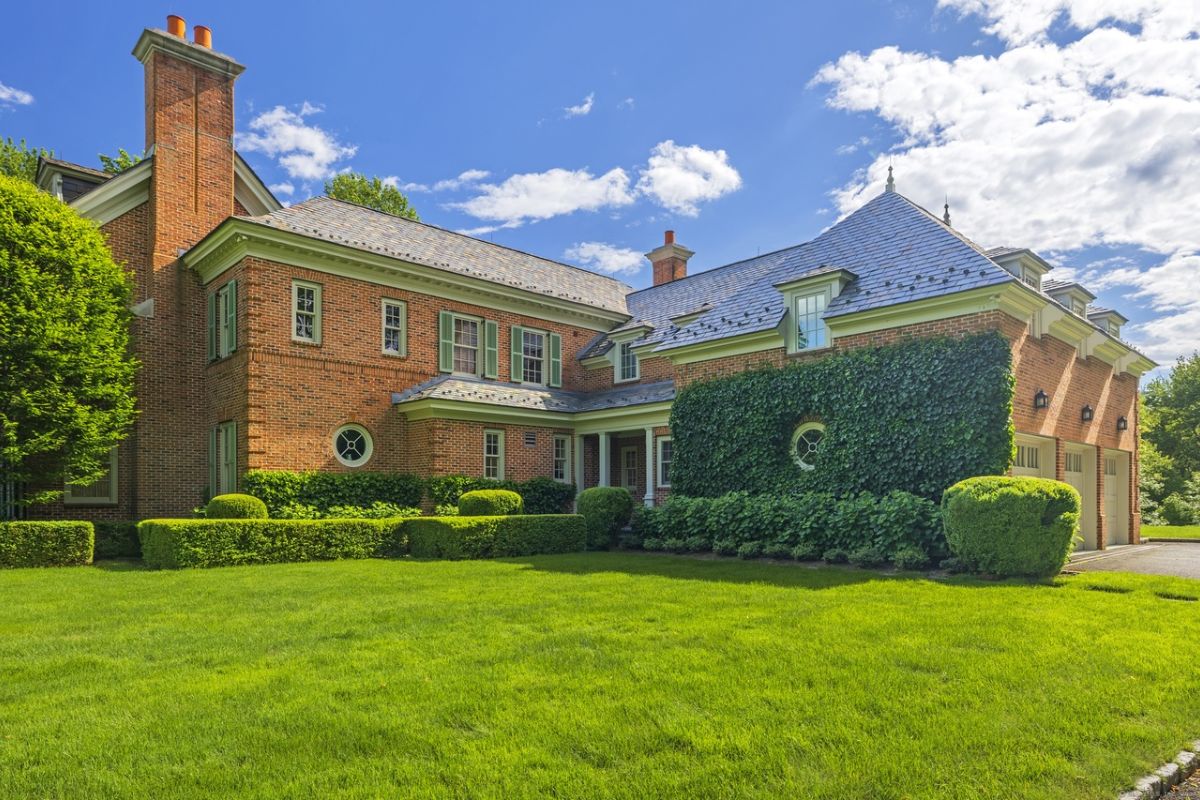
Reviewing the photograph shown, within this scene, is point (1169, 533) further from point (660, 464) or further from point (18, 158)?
point (18, 158)

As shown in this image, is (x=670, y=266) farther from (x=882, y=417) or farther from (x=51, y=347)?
(x=51, y=347)

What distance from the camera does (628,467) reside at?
23312mm

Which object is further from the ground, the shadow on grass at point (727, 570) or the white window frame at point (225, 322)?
the white window frame at point (225, 322)

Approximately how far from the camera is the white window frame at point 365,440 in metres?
17.7

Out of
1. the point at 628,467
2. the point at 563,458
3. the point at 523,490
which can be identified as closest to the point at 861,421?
the point at 523,490

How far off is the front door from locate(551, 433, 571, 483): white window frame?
2131mm

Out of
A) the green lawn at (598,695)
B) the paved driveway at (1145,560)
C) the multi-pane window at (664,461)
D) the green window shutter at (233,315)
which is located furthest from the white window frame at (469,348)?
the paved driveway at (1145,560)

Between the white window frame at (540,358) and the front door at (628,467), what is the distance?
348 cm

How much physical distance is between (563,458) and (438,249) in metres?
7.37

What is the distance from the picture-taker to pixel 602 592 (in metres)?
8.98

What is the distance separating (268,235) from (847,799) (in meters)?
16.9

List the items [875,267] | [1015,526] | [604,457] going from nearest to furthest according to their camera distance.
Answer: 1. [1015,526]
2. [875,267]
3. [604,457]

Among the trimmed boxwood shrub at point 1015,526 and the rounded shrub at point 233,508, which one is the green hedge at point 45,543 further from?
the trimmed boxwood shrub at point 1015,526

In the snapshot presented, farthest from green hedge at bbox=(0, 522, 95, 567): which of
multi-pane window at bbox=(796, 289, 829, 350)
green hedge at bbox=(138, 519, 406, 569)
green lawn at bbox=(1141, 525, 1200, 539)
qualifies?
green lawn at bbox=(1141, 525, 1200, 539)
